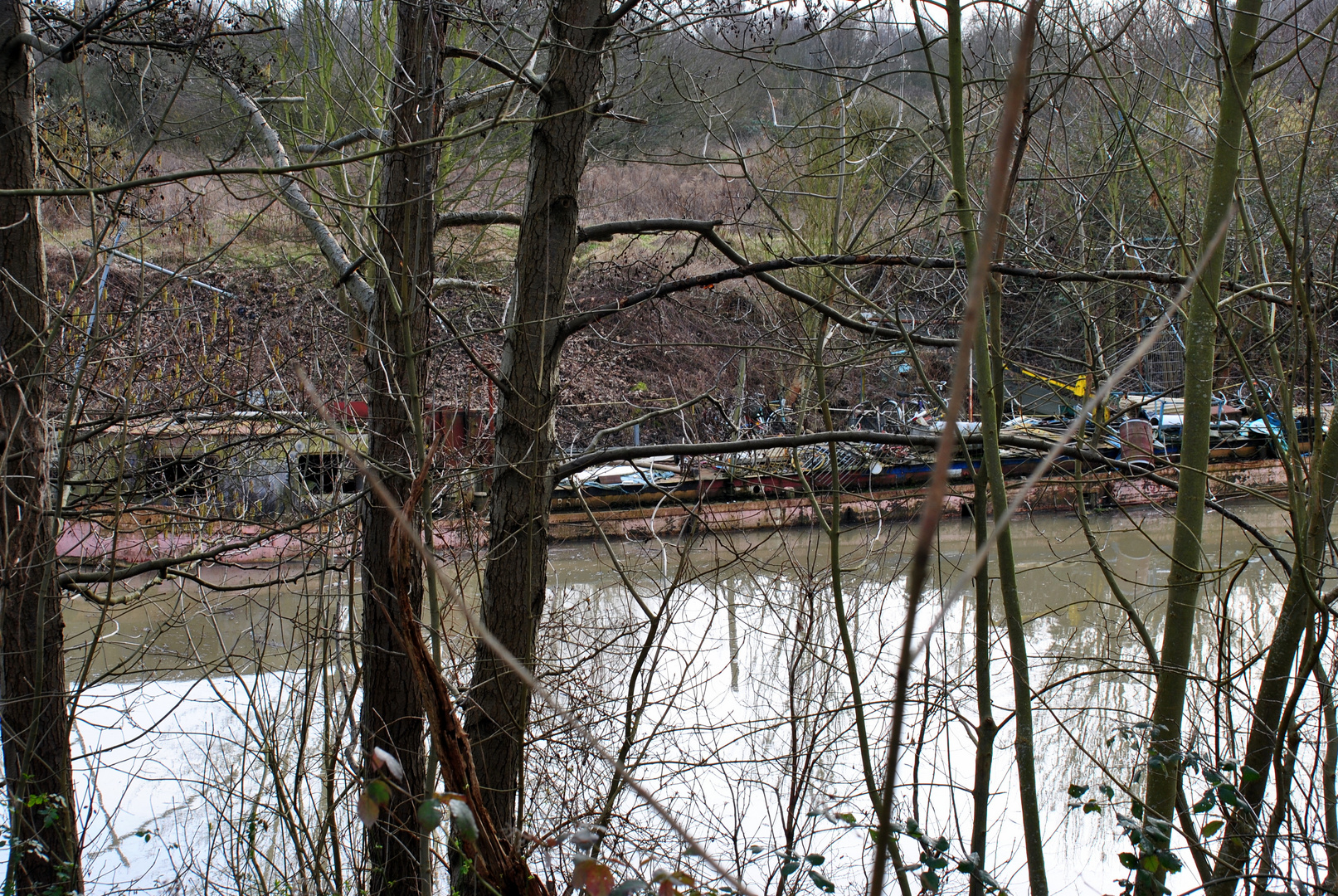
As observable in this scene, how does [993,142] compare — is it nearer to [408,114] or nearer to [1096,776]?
[408,114]

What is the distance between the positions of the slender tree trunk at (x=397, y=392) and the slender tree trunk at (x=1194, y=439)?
3107 mm

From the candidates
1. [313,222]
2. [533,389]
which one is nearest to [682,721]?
[533,389]

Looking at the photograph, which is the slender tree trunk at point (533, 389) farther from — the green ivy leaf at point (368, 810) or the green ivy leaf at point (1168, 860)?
the green ivy leaf at point (368, 810)

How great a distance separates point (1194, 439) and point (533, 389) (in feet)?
9.52

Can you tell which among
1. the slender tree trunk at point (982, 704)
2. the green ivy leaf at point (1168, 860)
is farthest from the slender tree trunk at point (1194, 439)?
the green ivy leaf at point (1168, 860)

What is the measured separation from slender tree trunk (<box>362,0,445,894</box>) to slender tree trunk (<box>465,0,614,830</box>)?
418 millimetres

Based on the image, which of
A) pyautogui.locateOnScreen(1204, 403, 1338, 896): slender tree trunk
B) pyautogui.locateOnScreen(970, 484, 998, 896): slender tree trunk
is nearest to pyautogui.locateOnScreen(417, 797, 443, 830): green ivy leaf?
pyautogui.locateOnScreen(970, 484, 998, 896): slender tree trunk

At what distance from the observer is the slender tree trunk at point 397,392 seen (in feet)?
15.2

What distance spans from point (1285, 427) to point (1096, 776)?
568cm

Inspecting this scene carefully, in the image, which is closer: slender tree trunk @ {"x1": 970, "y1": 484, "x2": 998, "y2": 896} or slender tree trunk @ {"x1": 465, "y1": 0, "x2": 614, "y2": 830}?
slender tree trunk @ {"x1": 970, "y1": 484, "x2": 998, "y2": 896}

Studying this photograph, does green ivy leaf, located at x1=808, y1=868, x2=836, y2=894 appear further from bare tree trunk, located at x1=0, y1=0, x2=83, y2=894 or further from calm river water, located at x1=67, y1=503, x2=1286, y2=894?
bare tree trunk, located at x1=0, y1=0, x2=83, y2=894

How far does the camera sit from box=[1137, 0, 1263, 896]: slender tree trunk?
332 centimetres

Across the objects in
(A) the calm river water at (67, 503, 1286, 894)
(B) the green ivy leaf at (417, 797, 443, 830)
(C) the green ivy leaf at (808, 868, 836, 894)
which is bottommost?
(A) the calm river water at (67, 503, 1286, 894)

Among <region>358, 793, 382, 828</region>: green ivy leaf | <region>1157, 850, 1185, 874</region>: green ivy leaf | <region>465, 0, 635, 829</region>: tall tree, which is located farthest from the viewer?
<region>465, 0, 635, 829</region>: tall tree
